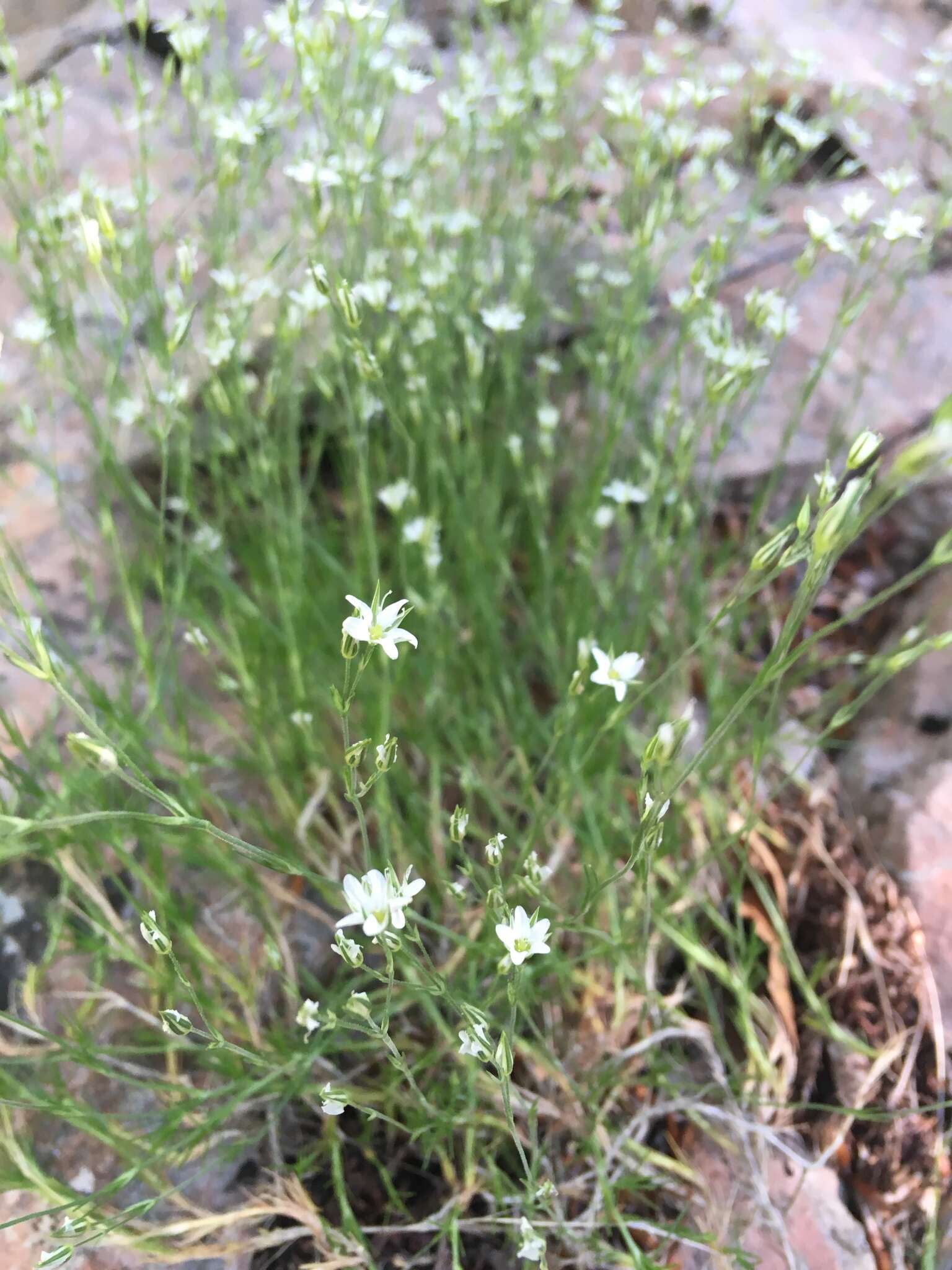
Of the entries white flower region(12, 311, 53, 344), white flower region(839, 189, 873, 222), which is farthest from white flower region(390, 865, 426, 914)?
white flower region(839, 189, 873, 222)

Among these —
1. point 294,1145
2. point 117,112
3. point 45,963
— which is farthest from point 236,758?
point 117,112

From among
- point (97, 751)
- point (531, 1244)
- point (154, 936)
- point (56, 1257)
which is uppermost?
point (97, 751)

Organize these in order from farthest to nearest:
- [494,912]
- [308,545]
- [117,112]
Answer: [308,545]
[117,112]
[494,912]

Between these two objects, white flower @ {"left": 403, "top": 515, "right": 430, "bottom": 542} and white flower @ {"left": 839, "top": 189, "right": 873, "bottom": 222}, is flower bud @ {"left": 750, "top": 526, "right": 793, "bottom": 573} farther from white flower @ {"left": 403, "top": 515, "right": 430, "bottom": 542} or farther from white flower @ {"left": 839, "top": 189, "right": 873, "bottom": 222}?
white flower @ {"left": 839, "top": 189, "right": 873, "bottom": 222}

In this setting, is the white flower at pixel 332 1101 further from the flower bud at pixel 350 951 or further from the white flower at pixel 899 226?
the white flower at pixel 899 226

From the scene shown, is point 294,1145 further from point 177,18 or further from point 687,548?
point 177,18

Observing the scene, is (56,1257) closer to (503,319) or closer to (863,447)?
(863,447)

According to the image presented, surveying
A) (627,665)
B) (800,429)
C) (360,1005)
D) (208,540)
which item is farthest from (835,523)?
(800,429)
